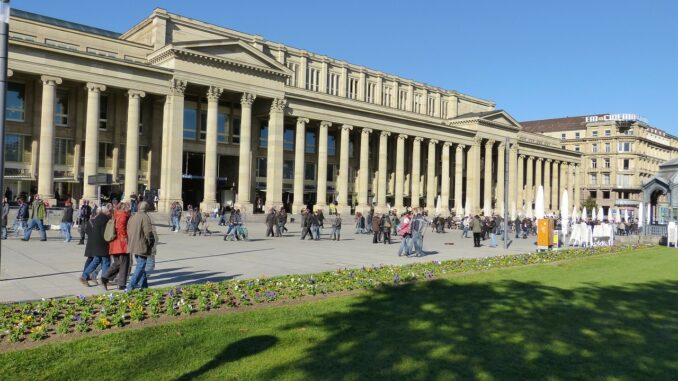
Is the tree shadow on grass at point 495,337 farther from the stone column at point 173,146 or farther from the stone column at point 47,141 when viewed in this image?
the stone column at point 173,146

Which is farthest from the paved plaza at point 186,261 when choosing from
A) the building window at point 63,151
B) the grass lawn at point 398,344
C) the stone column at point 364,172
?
the stone column at point 364,172

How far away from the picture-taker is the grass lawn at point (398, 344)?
638cm

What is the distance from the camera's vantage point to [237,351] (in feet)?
23.2

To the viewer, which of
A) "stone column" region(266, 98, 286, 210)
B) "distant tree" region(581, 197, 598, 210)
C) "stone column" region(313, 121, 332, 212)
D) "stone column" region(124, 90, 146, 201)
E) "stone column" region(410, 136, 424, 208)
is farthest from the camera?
"distant tree" region(581, 197, 598, 210)

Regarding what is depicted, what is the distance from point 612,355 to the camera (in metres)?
7.19

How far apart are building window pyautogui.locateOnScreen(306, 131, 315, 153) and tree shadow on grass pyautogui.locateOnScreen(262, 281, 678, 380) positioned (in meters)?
50.4

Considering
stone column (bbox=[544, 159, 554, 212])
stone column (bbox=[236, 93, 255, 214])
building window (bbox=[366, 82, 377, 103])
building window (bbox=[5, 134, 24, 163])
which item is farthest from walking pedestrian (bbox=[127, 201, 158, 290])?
stone column (bbox=[544, 159, 554, 212])

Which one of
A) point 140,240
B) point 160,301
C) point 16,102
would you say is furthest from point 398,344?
point 16,102

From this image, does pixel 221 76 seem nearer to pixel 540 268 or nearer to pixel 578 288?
pixel 540 268

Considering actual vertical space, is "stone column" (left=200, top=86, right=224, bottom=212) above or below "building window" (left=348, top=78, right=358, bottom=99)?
below

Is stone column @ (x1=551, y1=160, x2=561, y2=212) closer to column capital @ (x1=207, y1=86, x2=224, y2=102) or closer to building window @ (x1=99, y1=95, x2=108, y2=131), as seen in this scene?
column capital @ (x1=207, y1=86, x2=224, y2=102)

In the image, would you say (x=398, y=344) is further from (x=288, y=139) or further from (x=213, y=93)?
(x=288, y=139)

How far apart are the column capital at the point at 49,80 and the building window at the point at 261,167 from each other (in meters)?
21.8

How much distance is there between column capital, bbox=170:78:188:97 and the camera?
43750mm
